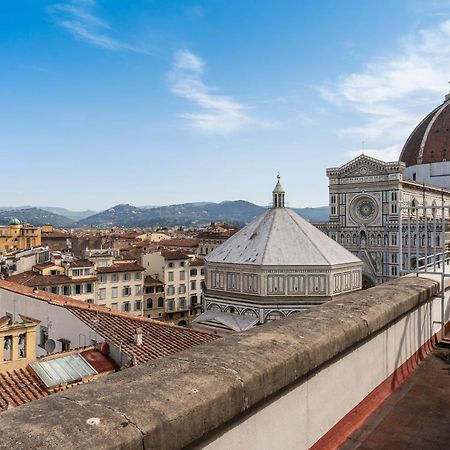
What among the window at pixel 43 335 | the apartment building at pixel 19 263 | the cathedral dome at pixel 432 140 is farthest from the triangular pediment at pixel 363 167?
the window at pixel 43 335

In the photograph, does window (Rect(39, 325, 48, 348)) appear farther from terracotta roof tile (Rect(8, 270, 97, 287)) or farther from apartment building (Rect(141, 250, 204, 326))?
apartment building (Rect(141, 250, 204, 326))

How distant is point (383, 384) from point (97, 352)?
34.1 feet

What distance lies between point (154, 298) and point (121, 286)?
5.53 m

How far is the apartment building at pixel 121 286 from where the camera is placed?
128 feet

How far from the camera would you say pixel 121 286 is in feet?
133

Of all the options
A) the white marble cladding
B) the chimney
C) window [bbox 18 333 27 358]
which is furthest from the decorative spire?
window [bbox 18 333 27 358]

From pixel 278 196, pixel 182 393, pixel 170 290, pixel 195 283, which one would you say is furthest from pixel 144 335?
pixel 195 283

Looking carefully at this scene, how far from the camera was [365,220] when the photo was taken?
5016 centimetres

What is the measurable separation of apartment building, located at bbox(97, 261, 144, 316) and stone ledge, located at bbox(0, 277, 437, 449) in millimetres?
37088

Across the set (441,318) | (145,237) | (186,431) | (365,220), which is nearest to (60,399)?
(186,431)

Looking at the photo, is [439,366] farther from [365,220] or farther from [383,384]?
[365,220]

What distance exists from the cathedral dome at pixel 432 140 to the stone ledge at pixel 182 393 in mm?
62559

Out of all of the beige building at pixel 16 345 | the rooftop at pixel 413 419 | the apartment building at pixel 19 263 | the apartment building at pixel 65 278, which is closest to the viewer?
the rooftop at pixel 413 419

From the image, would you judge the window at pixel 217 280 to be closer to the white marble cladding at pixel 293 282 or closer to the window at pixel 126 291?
the white marble cladding at pixel 293 282
